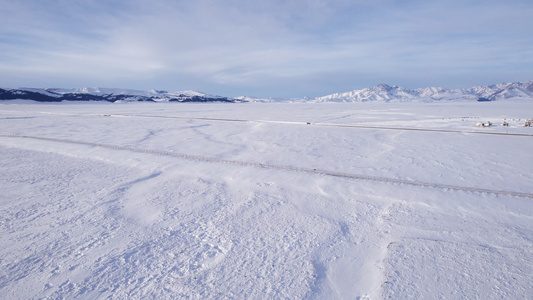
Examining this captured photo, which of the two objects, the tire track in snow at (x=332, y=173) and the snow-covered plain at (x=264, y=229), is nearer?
the snow-covered plain at (x=264, y=229)

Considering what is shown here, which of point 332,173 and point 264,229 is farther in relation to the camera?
point 332,173

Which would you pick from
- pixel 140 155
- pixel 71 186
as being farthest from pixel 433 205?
pixel 140 155

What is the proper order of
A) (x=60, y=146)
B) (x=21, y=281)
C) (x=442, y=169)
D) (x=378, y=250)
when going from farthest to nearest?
(x=60, y=146), (x=442, y=169), (x=378, y=250), (x=21, y=281)

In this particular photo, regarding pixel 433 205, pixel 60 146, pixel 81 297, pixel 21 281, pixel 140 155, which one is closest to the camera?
pixel 81 297

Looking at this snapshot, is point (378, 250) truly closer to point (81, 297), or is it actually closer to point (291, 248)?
point (291, 248)

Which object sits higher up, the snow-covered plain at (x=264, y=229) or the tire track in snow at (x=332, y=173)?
the tire track in snow at (x=332, y=173)

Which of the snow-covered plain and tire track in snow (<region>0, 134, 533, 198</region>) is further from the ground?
tire track in snow (<region>0, 134, 533, 198</region>)

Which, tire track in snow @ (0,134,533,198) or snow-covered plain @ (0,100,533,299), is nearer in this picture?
snow-covered plain @ (0,100,533,299)

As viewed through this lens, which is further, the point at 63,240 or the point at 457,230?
the point at 457,230
